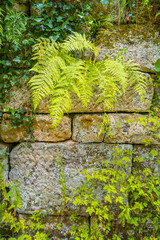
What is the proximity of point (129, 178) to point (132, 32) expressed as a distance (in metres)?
1.60

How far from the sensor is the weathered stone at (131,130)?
197cm

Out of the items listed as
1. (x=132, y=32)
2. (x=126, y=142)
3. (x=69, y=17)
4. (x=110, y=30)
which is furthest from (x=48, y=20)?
(x=126, y=142)

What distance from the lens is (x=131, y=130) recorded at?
1.99 metres

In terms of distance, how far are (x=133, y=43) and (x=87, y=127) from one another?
103 centimetres

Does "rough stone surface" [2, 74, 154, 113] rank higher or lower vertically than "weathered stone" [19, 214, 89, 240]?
higher

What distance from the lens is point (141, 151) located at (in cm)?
206

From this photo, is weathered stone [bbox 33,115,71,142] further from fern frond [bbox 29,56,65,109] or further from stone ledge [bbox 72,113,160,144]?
fern frond [bbox 29,56,65,109]

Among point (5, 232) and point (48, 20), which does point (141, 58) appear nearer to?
point (48, 20)

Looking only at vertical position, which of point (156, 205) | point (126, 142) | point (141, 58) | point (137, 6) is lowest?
point (156, 205)

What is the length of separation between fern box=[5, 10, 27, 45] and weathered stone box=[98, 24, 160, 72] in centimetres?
83

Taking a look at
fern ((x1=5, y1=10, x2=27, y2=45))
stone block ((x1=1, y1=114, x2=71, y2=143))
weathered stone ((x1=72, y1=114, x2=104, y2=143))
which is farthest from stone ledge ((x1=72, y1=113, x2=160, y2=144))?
fern ((x1=5, y1=10, x2=27, y2=45))

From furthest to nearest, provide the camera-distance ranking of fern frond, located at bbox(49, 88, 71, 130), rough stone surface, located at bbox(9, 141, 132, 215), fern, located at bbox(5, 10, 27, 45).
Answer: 1. rough stone surface, located at bbox(9, 141, 132, 215)
2. fern, located at bbox(5, 10, 27, 45)
3. fern frond, located at bbox(49, 88, 71, 130)

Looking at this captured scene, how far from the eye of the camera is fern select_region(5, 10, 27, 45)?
68.2 inches

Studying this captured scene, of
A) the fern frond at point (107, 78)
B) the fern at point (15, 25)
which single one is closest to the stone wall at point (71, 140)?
the fern frond at point (107, 78)
